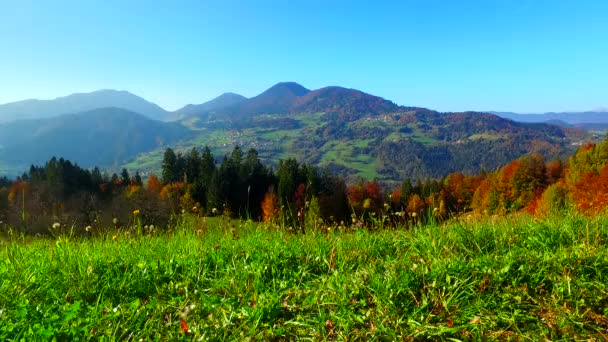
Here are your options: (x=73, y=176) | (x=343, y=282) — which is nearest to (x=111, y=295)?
(x=343, y=282)

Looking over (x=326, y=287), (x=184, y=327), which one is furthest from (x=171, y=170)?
(x=184, y=327)

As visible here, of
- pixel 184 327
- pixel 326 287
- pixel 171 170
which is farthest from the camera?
pixel 171 170

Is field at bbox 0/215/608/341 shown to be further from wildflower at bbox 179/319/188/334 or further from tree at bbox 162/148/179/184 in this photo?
tree at bbox 162/148/179/184

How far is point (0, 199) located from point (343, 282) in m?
71.4

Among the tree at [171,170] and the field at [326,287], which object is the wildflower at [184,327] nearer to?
the field at [326,287]

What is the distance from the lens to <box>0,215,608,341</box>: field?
2.78 meters

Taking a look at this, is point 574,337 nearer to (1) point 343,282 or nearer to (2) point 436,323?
(2) point 436,323

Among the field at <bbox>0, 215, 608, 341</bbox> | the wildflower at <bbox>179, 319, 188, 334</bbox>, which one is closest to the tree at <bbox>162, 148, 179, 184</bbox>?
the field at <bbox>0, 215, 608, 341</bbox>

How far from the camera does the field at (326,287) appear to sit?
9.11 ft

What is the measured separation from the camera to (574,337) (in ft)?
8.67

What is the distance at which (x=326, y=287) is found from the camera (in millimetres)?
3451

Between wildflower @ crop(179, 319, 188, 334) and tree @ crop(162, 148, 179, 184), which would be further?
tree @ crop(162, 148, 179, 184)

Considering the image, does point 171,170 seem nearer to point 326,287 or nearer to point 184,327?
point 326,287

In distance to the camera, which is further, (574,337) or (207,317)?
(207,317)
